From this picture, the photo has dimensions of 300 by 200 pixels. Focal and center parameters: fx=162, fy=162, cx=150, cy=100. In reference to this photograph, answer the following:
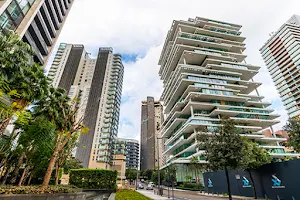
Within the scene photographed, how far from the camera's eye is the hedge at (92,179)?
22.9 metres

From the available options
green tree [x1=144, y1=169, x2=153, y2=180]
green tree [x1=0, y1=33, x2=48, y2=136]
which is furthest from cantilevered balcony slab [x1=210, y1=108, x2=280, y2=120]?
green tree [x1=144, y1=169, x2=153, y2=180]

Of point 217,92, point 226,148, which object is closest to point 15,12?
point 226,148

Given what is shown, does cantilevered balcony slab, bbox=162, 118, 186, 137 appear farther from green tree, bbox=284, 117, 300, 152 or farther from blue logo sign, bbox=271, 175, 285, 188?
blue logo sign, bbox=271, 175, 285, 188

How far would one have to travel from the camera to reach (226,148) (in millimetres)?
12539

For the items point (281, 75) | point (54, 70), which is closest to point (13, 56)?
point (54, 70)

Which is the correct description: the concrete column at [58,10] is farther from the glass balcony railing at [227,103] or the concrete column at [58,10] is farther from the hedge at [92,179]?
the glass balcony railing at [227,103]

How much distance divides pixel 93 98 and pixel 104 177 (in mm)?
46017

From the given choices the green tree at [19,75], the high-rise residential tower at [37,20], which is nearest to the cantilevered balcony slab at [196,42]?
the high-rise residential tower at [37,20]

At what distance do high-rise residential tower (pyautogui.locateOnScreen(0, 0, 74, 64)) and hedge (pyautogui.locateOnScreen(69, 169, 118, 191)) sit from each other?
762 inches

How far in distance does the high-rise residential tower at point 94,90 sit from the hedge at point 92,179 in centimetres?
3232

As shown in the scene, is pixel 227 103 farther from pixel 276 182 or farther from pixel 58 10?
pixel 58 10

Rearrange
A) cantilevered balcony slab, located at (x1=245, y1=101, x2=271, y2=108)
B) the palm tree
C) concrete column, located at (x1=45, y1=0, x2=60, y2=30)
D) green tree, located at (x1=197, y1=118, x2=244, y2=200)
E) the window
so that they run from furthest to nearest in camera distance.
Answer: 1. cantilevered balcony slab, located at (x1=245, y1=101, x2=271, y2=108)
2. concrete column, located at (x1=45, y1=0, x2=60, y2=30)
3. the window
4. the palm tree
5. green tree, located at (x1=197, y1=118, x2=244, y2=200)

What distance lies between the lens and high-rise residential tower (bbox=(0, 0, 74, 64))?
18.3m

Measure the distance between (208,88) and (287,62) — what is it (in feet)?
245
